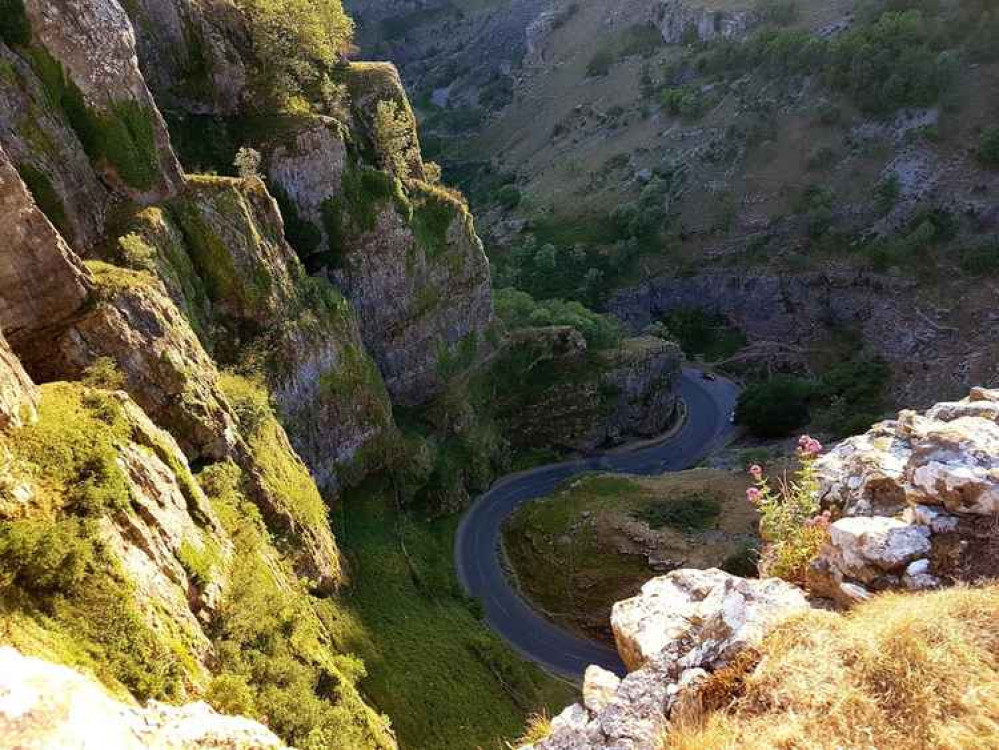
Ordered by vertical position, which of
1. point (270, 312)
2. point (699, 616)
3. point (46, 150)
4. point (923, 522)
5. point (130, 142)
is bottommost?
point (699, 616)

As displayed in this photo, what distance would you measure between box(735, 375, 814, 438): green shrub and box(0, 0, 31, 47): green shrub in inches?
2726

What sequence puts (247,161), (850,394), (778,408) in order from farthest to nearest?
(850,394) < (778,408) < (247,161)

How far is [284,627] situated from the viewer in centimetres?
2256

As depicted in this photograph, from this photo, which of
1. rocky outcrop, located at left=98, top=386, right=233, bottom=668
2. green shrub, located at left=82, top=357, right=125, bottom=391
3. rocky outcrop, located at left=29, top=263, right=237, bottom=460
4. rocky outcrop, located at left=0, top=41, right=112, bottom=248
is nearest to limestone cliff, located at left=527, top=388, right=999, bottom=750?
rocky outcrop, located at left=98, top=386, right=233, bottom=668

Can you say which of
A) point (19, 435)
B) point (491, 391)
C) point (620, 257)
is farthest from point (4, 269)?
point (620, 257)

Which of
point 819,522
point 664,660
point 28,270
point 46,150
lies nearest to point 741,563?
point 819,522

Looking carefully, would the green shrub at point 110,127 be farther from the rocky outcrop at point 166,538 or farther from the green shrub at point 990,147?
the green shrub at point 990,147

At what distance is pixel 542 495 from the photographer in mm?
57375

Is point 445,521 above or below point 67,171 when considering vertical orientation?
below

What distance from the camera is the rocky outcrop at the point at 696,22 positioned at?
116438 millimetres

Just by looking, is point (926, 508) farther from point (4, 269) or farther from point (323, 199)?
point (323, 199)

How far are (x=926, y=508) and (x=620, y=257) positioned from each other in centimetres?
8687

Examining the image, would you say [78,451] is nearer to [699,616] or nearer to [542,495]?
[699,616]

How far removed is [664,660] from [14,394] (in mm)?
16928
